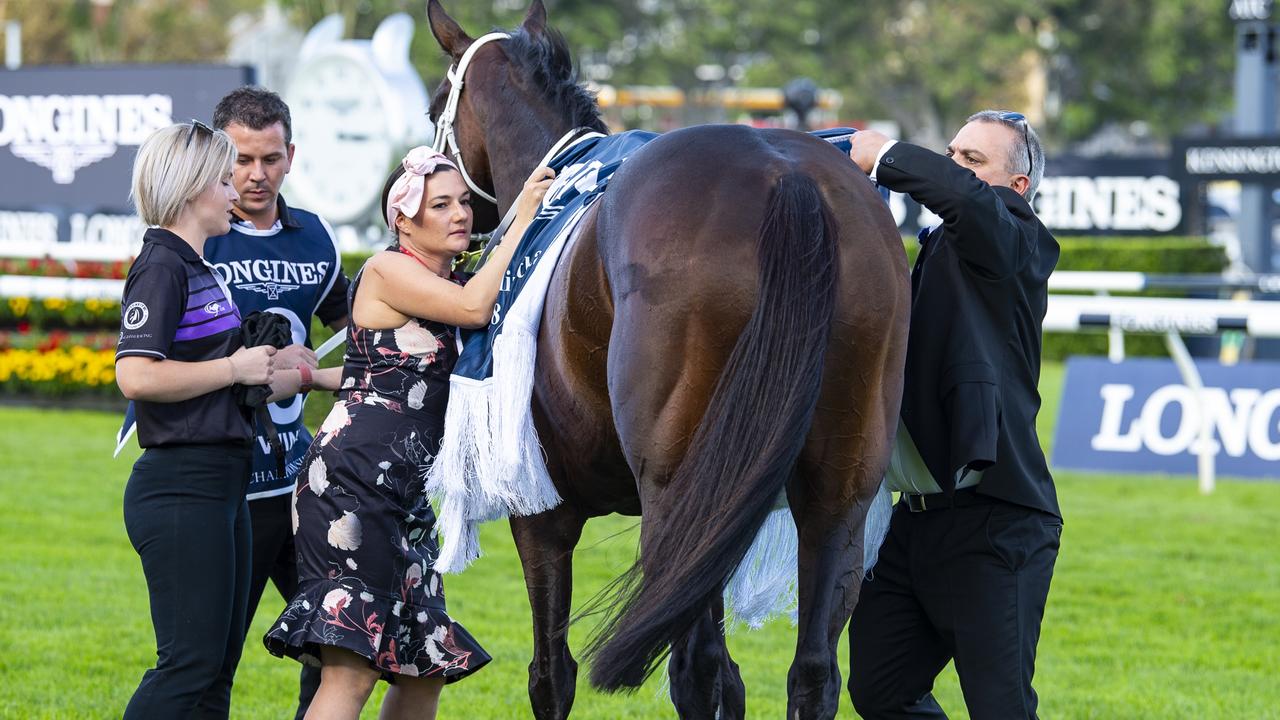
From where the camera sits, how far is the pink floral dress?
3355mm

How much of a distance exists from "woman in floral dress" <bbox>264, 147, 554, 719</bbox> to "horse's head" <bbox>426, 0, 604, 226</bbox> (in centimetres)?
65

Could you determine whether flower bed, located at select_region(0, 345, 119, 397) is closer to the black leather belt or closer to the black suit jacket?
the black leather belt

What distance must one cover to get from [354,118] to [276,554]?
30.1ft

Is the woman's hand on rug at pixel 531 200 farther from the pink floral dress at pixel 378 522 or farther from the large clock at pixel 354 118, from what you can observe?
the large clock at pixel 354 118

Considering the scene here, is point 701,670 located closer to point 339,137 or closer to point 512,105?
point 512,105

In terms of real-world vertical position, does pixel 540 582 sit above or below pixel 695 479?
below

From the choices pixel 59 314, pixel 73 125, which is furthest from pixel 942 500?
pixel 73 125

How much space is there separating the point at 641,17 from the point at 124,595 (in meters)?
34.5

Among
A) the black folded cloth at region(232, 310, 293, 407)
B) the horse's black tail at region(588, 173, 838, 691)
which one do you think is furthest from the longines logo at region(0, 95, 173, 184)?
the horse's black tail at region(588, 173, 838, 691)

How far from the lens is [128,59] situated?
3569 centimetres

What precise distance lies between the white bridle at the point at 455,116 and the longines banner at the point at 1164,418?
570 cm

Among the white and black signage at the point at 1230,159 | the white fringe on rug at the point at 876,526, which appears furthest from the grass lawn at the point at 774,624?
the white and black signage at the point at 1230,159

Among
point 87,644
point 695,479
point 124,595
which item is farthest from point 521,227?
point 124,595

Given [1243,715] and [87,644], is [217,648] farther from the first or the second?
[1243,715]
